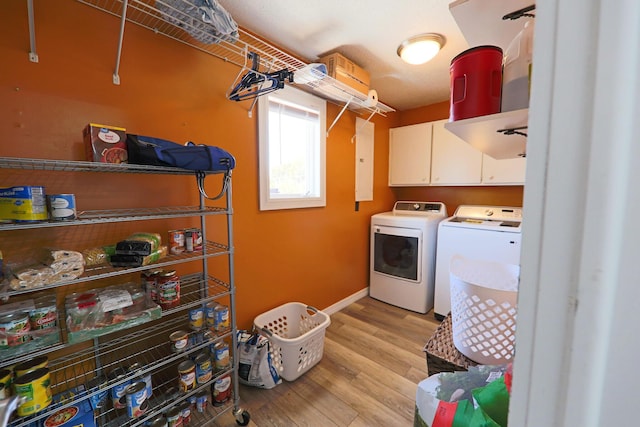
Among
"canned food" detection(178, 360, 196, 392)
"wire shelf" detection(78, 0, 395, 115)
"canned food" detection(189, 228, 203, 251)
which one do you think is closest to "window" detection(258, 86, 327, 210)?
"wire shelf" detection(78, 0, 395, 115)

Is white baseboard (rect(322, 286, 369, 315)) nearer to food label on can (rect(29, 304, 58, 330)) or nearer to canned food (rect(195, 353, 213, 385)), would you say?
canned food (rect(195, 353, 213, 385))

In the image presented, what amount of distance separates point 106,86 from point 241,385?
1.88 m

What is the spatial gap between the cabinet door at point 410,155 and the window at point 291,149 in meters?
1.25

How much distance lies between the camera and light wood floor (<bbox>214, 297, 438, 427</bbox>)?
1424 millimetres

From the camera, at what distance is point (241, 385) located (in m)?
1.68

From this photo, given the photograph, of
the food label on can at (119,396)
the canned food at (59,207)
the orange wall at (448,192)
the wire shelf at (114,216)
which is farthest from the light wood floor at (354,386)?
the orange wall at (448,192)

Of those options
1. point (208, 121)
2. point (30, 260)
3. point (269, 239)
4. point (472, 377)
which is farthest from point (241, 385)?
point (208, 121)

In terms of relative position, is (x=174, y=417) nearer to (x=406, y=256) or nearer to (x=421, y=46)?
(x=406, y=256)

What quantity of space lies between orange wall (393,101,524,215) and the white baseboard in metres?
1.37

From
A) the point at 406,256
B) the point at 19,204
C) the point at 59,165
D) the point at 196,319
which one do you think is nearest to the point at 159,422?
the point at 196,319

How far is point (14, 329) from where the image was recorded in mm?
856

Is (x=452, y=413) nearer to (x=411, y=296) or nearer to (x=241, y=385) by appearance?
(x=241, y=385)

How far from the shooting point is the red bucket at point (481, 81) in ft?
2.11

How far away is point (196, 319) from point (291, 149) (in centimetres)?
143
